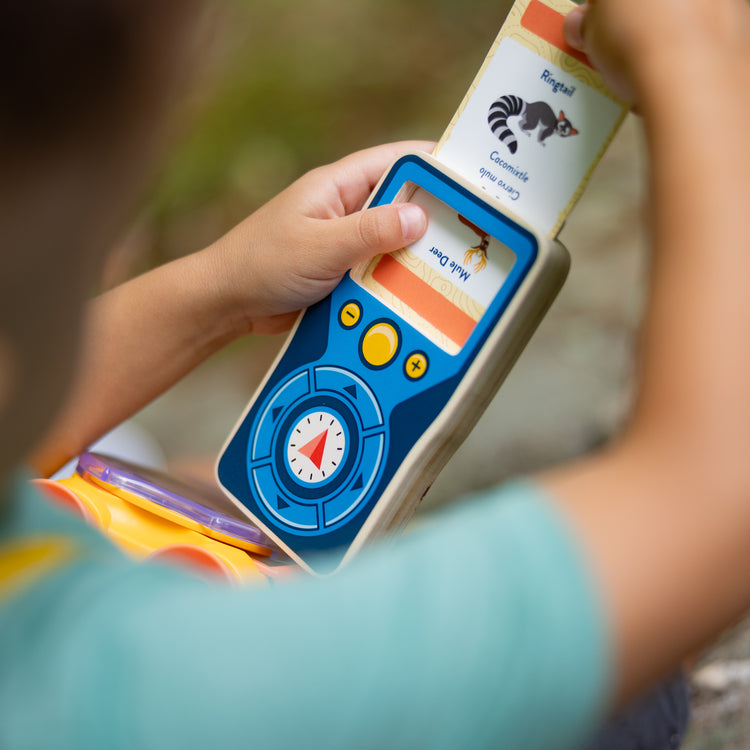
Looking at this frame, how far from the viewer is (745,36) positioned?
0.30m

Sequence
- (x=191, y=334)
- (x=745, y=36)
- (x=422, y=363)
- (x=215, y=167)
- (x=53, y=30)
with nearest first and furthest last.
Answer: (x=53, y=30), (x=745, y=36), (x=422, y=363), (x=191, y=334), (x=215, y=167)

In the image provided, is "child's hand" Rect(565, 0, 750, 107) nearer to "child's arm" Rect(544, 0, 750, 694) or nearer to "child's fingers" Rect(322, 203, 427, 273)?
"child's arm" Rect(544, 0, 750, 694)

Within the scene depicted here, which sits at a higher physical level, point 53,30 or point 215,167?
point 53,30

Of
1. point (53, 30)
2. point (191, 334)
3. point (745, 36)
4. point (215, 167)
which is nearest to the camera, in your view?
point (53, 30)

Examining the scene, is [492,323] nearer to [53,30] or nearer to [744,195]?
[744,195]

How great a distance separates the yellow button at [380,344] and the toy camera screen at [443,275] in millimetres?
13

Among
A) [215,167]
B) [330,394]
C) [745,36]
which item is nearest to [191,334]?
[330,394]

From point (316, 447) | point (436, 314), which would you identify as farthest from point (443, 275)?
point (316, 447)

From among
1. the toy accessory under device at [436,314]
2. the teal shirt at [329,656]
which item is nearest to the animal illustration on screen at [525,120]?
the toy accessory under device at [436,314]

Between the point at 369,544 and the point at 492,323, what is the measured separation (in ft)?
0.46

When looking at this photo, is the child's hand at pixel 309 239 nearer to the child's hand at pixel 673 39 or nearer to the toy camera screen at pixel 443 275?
the toy camera screen at pixel 443 275

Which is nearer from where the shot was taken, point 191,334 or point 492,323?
point 492,323

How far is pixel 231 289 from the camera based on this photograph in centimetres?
49

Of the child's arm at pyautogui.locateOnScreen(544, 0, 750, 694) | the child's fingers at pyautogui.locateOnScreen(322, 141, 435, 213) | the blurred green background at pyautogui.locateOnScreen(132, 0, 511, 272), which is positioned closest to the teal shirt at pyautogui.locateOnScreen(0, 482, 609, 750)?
the child's arm at pyautogui.locateOnScreen(544, 0, 750, 694)
